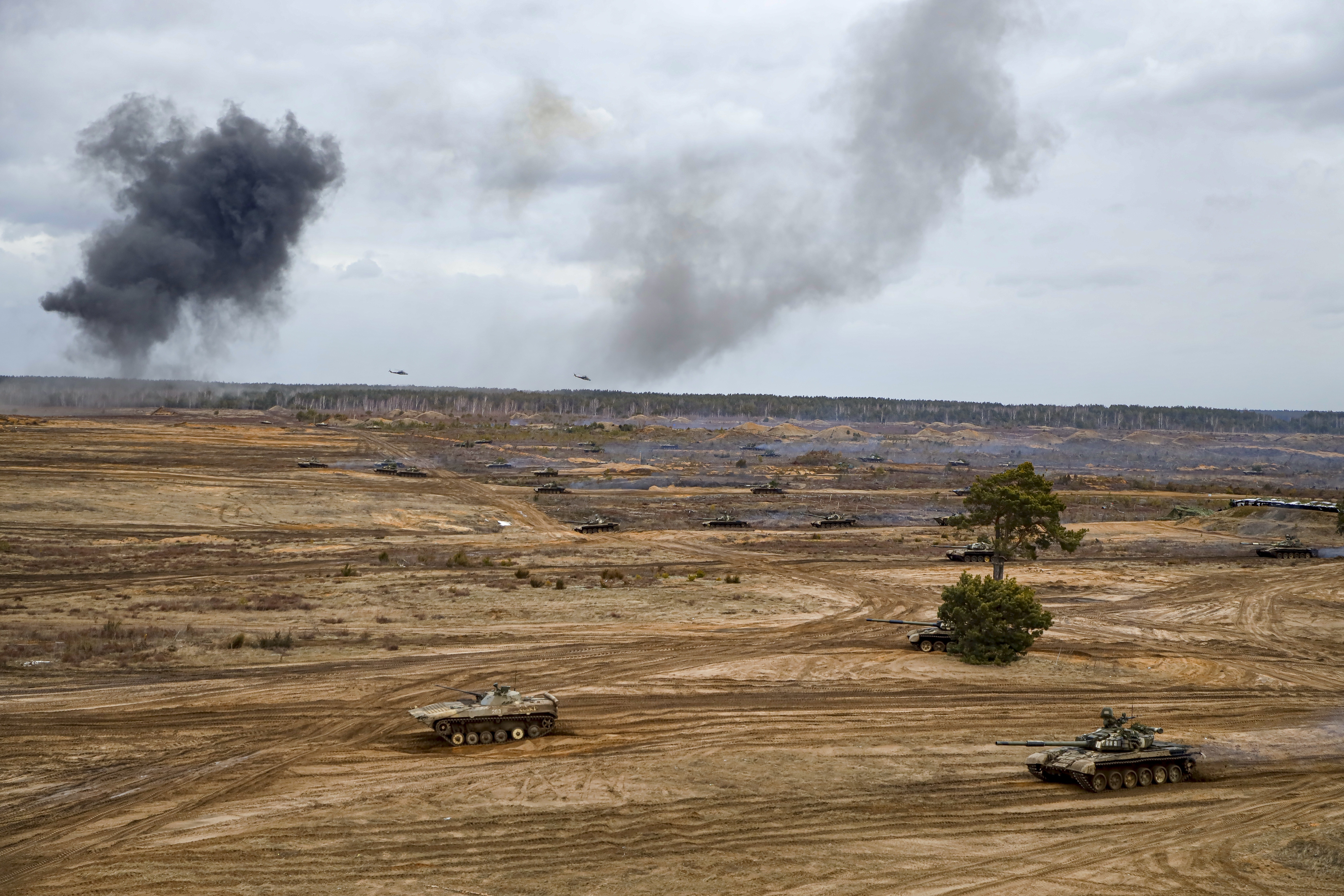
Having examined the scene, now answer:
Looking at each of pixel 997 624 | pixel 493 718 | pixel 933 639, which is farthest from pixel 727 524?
pixel 493 718

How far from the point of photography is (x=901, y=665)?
3319cm

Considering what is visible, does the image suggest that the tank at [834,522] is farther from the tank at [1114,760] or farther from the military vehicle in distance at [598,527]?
the tank at [1114,760]

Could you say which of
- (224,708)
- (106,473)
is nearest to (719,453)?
(106,473)

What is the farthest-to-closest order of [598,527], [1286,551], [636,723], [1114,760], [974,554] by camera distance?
[598,527]
[1286,551]
[974,554]
[636,723]
[1114,760]

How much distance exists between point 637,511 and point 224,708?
55207mm

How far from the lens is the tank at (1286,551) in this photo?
201 ft

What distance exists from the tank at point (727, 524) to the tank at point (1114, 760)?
1976 inches

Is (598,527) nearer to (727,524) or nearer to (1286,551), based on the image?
(727,524)

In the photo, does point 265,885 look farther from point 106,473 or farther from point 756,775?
point 106,473

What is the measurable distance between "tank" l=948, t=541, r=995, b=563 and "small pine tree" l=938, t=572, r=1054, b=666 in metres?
23.3

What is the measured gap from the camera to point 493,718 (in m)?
24.9

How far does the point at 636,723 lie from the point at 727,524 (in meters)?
47.0

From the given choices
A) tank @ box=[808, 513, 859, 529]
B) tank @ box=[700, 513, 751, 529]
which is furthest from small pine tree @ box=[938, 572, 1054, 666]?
tank @ box=[808, 513, 859, 529]

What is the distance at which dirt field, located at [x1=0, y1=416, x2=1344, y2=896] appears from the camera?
17484 mm
